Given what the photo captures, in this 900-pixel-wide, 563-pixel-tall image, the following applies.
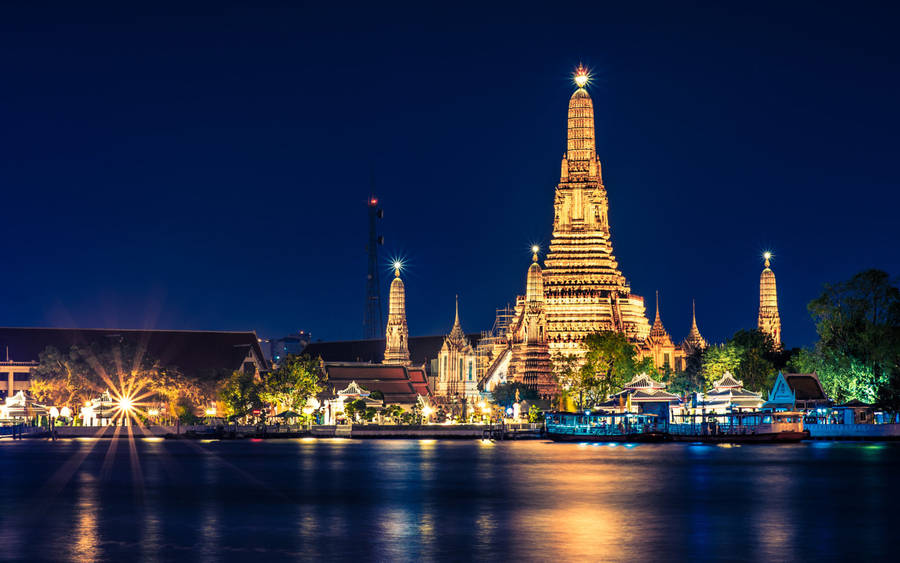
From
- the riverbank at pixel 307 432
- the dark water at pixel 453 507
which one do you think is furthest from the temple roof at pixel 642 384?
the dark water at pixel 453 507

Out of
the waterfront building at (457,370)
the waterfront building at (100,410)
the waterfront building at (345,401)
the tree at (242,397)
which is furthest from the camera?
the waterfront building at (457,370)

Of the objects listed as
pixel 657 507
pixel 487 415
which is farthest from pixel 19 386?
pixel 657 507

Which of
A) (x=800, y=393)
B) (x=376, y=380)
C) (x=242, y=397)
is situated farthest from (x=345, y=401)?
(x=800, y=393)

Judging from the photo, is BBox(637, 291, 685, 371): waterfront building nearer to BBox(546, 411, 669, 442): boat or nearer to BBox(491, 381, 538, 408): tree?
BBox(491, 381, 538, 408): tree

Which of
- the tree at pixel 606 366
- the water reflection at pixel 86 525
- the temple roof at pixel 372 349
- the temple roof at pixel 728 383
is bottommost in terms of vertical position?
the water reflection at pixel 86 525

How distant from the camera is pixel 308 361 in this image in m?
123

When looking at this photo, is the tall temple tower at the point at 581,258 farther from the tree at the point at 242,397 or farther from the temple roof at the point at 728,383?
the tree at the point at 242,397

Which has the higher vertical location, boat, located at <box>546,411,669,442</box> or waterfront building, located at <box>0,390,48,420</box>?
waterfront building, located at <box>0,390,48,420</box>

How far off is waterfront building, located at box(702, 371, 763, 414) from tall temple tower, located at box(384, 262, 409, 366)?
52.6 meters

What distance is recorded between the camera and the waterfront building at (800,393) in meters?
104

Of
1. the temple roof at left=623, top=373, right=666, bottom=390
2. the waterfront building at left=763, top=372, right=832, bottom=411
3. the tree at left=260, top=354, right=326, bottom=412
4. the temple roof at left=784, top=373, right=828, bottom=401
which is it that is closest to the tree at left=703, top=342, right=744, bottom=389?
the temple roof at left=623, top=373, right=666, bottom=390

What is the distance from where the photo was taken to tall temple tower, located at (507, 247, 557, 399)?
138 m

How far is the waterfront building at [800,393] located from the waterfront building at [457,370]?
159ft

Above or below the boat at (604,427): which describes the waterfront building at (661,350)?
above
